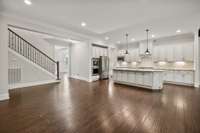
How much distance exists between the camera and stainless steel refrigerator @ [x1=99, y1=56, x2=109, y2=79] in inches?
327

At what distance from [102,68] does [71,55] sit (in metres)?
2.84

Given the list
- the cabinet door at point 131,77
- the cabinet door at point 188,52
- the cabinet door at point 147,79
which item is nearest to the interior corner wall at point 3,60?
the cabinet door at point 131,77

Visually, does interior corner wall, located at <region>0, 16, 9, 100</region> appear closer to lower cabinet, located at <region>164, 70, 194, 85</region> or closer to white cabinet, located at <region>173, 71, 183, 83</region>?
lower cabinet, located at <region>164, 70, 194, 85</region>

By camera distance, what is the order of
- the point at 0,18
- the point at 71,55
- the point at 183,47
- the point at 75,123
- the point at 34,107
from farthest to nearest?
the point at 71,55 < the point at 183,47 < the point at 0,18 < the point at 34,107 < the point at 75,123

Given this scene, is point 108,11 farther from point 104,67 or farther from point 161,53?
point 161,53

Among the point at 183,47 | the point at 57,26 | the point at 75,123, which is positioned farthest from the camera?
the point at 183,47

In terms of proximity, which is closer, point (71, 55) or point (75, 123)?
point (75, 123)

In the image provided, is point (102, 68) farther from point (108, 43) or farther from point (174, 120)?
point (174, 120)

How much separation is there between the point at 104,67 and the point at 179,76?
4880 mm

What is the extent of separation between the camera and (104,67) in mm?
8555

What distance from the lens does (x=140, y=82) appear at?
5.76 metres

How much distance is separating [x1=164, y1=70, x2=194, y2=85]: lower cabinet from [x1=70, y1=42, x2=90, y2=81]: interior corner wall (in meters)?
5.28

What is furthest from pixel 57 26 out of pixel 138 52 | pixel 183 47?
pixel 183 47

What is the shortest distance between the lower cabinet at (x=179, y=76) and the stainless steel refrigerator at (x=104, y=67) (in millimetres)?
4117
